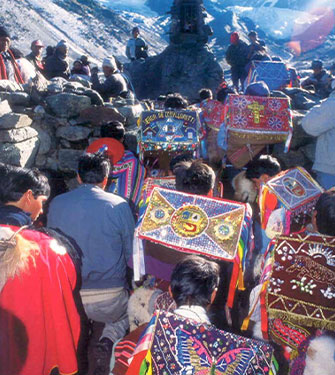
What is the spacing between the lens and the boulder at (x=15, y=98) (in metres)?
5.20

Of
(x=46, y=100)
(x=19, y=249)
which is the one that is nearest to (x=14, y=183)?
(x=19, y=249)

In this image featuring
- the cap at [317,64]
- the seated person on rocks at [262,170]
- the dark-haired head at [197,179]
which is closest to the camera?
the dark-haired head at [197,179]

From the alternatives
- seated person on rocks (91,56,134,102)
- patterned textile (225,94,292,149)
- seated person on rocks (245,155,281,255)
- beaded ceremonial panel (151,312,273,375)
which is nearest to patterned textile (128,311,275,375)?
beaded ceremonial panel (151,312,273,375)

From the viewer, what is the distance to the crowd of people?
1794mm

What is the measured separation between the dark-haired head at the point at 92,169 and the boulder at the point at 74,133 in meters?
2.58

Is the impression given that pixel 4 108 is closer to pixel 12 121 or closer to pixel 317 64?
pixel 12 121

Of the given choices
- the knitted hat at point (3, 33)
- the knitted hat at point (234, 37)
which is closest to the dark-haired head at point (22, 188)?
the knitted hat at point (3, 33)

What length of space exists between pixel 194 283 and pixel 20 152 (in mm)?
3659

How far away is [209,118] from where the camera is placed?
5.11 metres

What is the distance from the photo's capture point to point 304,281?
72.9 inches

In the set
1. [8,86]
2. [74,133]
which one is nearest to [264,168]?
[74,133]

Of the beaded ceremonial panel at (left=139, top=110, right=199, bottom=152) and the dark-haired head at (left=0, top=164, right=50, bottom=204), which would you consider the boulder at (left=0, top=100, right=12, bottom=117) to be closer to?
the beaded ceremonial panel at (left=139, top=110, right=199, bottom=152)

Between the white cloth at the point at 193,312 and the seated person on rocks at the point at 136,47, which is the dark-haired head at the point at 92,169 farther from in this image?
the seated person on rocks at the point at 136,47

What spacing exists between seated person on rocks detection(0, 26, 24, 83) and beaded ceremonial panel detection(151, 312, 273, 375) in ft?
17.2
